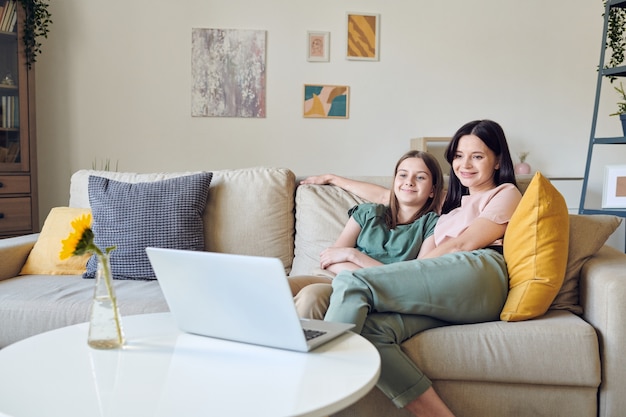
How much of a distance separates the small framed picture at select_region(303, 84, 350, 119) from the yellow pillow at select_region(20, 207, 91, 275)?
2.24 metres

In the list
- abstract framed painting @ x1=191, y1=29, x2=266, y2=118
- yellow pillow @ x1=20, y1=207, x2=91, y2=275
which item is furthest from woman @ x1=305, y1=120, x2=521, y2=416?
abstract framed painting @ x1=191, y1=29, x2=266, y2=118

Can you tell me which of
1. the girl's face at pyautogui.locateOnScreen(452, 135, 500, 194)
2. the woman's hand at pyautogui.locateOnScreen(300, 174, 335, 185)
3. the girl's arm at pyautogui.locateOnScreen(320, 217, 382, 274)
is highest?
the girl's face at pyautogui.locateOnScreen(452, 135, 500, 194)

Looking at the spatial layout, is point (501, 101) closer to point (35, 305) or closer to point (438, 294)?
point (438, 294)

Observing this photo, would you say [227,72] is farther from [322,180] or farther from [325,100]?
[322,180]

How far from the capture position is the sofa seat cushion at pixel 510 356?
1.75 meters

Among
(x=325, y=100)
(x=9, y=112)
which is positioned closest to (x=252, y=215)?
(x=325, y=100)

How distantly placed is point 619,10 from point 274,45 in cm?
225

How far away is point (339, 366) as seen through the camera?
1.17 meters

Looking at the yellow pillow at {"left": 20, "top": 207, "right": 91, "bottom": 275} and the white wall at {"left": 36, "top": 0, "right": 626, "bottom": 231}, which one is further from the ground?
the white wall at {"left": 36, "top": 0, "right": 626, "bottom": 231}

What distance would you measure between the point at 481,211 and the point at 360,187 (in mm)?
566

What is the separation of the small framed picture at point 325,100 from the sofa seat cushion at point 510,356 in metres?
2.92

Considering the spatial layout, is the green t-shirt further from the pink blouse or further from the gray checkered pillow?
the gray checkered pillow

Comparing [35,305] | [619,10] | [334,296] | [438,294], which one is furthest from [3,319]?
[619,10]

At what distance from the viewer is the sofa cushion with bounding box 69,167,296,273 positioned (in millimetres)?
2535
